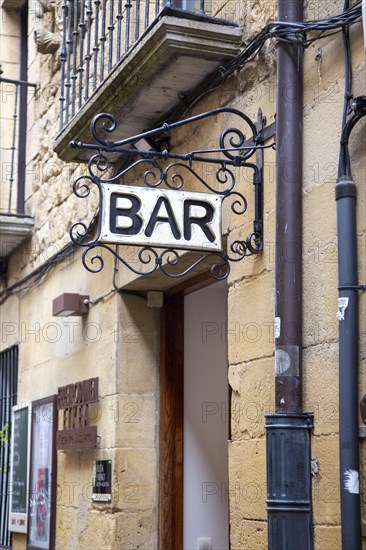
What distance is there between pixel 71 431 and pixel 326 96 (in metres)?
3.58

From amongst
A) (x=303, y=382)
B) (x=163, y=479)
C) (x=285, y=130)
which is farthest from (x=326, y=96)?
(x=163, y=479)

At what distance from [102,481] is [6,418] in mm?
3277

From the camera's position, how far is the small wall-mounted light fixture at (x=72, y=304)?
7.34 m

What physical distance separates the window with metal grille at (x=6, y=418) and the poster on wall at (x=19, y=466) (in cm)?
33

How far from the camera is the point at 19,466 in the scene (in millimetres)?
8695

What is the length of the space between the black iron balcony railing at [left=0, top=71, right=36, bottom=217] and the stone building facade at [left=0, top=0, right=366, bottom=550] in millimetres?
21

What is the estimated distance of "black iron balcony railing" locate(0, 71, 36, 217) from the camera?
9.45m

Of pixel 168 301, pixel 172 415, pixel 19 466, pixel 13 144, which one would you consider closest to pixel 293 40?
pixel 168 301

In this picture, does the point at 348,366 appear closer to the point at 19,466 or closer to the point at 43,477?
the point at 43,477

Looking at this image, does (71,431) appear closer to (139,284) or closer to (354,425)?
(139,284)

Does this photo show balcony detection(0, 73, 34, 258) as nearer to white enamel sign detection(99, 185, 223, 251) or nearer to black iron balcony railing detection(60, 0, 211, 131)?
black iron balcony railing detection(60, 0, 211, 131)

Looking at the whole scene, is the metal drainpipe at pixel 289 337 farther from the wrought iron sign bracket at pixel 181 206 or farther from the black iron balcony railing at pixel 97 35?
the black iron balcony railing at pixel 97 35

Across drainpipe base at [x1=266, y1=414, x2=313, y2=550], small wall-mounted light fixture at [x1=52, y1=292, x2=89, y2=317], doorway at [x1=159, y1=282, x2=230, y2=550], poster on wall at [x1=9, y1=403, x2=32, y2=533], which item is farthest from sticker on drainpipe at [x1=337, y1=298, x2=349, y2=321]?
poster on wall at [x1=9, y1=403, x2=32, y2=533]

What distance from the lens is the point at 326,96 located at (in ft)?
15.2
